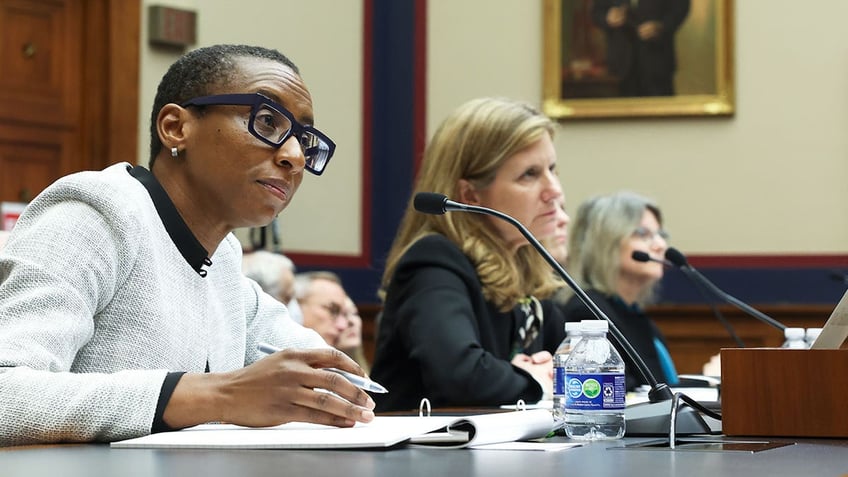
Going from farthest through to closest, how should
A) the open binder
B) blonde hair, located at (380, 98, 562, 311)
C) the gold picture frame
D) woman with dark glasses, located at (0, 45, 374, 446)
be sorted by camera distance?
1. the gold picture frame
2. blonde hair, located at (380, 98, 562, 311)
3. woman with dark glasses, located at (0, 45, 374, 446)
4. the open binder

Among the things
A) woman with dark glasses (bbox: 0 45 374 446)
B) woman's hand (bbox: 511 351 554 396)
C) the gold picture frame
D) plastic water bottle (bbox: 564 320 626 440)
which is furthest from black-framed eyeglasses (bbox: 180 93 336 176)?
the gold picture frame

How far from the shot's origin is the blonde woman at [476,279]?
2854 mm

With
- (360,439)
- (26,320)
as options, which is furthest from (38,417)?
(360,439)

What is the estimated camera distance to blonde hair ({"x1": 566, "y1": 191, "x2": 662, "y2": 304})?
16.4 ft

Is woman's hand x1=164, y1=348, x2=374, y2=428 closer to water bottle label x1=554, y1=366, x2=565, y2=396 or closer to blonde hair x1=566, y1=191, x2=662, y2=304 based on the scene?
water bottle label x1=554, y1=366, x2=565, y2=396

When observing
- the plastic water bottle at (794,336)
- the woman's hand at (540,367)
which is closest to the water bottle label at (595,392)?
the woman's hand at (540,367)

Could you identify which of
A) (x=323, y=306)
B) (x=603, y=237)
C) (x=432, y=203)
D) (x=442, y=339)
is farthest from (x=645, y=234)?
(x=432, y=203)

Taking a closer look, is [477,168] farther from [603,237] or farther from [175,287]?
[603,237]

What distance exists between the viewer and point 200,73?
7.27ft

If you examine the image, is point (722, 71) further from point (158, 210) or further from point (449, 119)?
point (158, 210)

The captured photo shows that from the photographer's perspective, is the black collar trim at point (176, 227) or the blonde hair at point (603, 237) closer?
the black collar trim at point (176, 227)

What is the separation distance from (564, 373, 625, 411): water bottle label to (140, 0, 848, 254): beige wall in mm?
4851

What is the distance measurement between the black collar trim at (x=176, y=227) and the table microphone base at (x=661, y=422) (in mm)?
760

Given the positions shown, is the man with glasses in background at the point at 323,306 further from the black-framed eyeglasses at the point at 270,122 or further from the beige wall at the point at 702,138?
the black-framed eyeglasses at the point at 270,122
